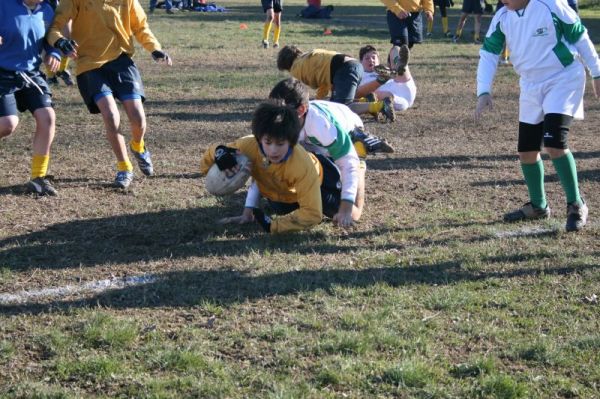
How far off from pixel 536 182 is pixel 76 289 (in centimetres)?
338

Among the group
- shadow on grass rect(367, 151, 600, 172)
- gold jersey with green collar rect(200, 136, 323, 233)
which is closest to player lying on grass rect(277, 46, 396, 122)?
shadow on grass rect(367, 151, 600, 172)

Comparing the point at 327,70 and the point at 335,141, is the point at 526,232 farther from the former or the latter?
the point at 327,70

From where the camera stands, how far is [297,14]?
29.3 metres

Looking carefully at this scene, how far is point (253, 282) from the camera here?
5047 millimetres

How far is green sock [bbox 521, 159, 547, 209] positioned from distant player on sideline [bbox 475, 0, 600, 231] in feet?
0.57

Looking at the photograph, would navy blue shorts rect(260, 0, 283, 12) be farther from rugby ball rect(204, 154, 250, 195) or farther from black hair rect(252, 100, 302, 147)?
black hair rect(252, 100, 302, 147)

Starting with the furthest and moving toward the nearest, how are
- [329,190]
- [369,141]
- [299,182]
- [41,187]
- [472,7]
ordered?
[472,7] < [369,141] < [41,187] < [329,190] < [299,182]

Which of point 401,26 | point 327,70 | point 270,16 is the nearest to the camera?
point 327,70

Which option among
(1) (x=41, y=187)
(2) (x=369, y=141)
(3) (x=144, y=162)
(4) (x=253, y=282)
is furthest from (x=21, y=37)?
(4) (x=253, y=282)

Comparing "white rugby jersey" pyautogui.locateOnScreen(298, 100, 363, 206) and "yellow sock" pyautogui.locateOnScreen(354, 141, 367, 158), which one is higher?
"white rugby jersey" pyautogui.locateOnScreen(298, 100, 363, 206)

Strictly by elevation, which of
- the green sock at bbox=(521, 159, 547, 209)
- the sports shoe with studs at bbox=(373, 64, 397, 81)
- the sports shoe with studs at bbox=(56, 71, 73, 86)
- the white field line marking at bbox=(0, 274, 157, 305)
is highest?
the sports shoe with studs at bbox=(373, 64, 397, 81)

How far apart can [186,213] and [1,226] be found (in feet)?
4.34

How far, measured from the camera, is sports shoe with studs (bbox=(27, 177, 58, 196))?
7.00 metres

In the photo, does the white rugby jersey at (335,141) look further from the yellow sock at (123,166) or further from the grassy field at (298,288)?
the yellow sock at (123,166)
